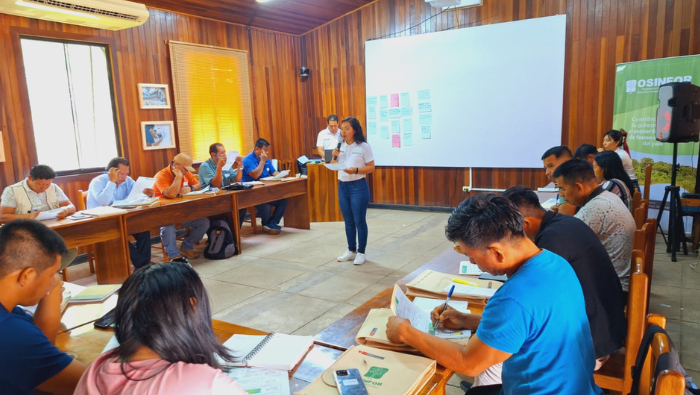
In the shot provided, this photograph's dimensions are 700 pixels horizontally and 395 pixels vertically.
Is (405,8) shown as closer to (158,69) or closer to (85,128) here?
(158,69)

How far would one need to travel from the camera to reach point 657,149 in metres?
5.29

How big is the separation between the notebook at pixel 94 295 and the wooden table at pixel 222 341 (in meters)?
0.24

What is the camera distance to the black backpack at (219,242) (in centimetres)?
509

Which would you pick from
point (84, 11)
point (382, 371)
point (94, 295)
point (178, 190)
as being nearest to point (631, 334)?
point (382, 371)

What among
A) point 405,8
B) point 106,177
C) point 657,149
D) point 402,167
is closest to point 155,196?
point 106,177

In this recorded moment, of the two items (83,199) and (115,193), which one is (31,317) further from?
(83,199)

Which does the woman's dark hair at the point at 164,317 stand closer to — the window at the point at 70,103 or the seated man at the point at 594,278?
the seated man at the point at 594,278

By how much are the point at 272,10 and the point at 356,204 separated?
12.3 ft

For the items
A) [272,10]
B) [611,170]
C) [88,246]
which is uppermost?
[272,10]

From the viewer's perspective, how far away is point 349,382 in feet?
4.00

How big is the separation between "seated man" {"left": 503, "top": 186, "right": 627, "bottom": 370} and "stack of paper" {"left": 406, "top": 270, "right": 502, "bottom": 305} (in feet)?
0.99

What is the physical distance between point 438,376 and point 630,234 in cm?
165

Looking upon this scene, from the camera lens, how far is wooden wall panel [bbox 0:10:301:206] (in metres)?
4.59

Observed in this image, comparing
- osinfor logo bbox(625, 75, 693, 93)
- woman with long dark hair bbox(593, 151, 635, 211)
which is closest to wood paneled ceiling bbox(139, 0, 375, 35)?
osinfor logo bbox(625, 75, 693, 93)
